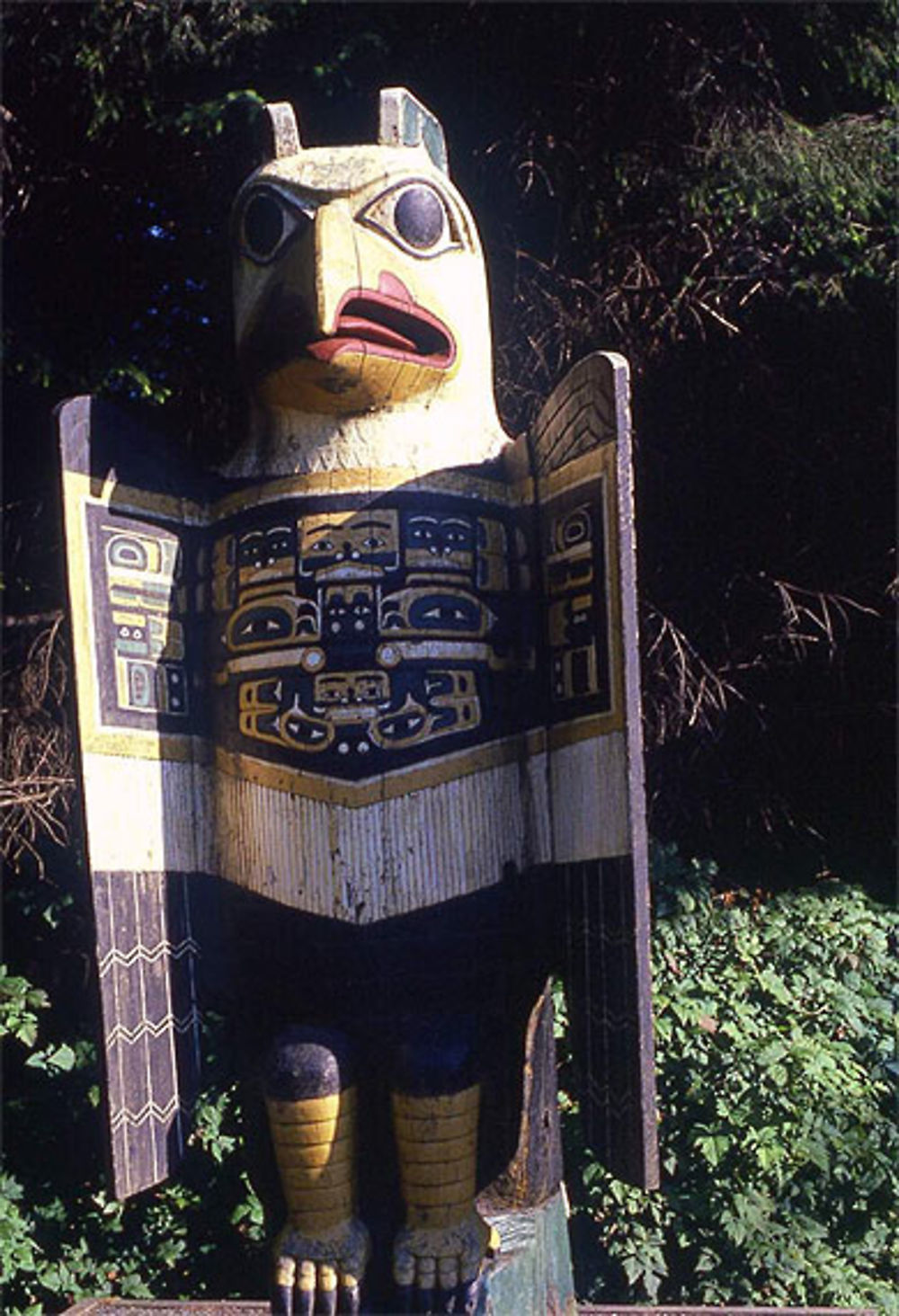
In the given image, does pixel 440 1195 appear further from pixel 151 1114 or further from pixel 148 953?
pixel 148 953

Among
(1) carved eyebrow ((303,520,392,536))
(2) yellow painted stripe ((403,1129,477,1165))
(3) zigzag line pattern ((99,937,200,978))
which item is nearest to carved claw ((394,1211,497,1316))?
(2) yellow painted stripe ((403,1129,477,1165))

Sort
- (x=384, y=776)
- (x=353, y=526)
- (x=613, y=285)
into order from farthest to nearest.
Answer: (x=613, y=285), (x=353, y=526), (x=384, y=776)

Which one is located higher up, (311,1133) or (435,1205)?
(311,1133)

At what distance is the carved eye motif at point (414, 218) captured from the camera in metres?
2.26

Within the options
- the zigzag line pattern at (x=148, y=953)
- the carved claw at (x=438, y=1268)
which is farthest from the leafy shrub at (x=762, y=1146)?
the zigzag line pattern at (x=148, y=953)

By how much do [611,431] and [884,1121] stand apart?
2.37m

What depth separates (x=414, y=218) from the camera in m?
2.29

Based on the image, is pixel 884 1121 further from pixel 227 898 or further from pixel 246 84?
pixel 246 84

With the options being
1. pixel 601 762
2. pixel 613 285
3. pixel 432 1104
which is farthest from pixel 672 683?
pixel 432 1104

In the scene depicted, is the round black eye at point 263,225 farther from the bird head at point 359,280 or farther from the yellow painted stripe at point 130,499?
the yellow painted stripe at point 130,499

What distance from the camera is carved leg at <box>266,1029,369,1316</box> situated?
194 cm

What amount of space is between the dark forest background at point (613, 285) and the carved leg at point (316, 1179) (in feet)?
6.64

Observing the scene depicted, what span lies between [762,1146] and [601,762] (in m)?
1.82

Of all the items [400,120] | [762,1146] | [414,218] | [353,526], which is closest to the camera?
[353,526]
